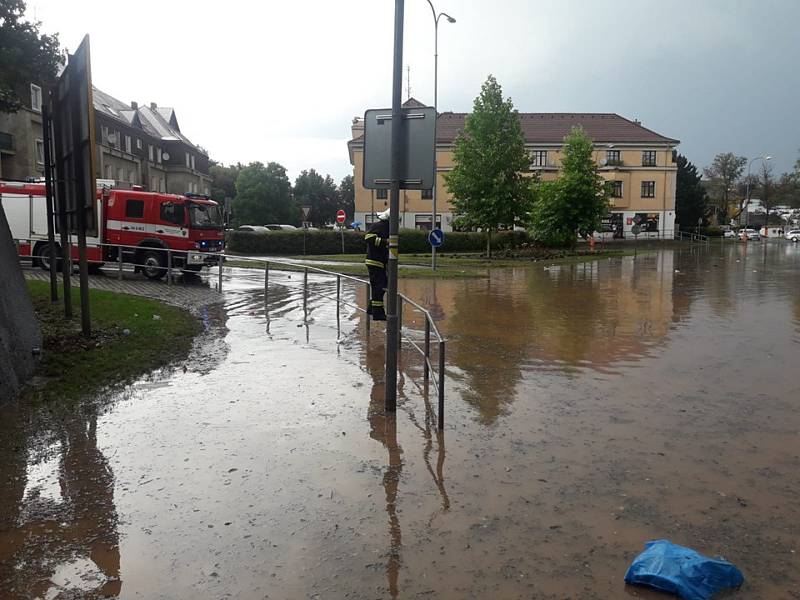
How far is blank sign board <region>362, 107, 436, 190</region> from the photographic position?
19.2ft

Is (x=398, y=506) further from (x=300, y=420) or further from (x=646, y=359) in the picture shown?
(x=646, y=359)

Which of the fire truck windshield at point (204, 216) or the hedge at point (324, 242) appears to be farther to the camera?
the hedge at point (324, 242)

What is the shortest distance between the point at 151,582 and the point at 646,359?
7.21 metres

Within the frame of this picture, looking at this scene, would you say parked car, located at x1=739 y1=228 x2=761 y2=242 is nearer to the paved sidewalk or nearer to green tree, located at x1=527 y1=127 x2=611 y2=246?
green tree, located at x1=527 y1=127 x2=611 y2=246

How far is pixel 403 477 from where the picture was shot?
Answer: 4.73 metres

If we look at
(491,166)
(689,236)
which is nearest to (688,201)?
(689,236)

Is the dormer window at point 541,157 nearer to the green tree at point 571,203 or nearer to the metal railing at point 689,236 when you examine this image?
the metal railing at point 689,236

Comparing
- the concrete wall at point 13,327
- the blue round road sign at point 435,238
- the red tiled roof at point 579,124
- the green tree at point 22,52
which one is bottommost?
the concrete wall at point 13,327

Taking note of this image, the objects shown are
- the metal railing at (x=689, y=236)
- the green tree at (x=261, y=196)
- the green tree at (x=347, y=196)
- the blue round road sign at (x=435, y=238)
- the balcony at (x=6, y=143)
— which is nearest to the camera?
the blue round road sign at (x=435, y=238)

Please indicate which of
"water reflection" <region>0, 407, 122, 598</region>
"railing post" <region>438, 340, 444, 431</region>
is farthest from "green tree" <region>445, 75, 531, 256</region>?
"water reflection" <region>0, 407, 122, 598</region>

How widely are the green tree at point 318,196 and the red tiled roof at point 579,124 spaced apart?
112 feet

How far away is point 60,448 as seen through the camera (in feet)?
17.4

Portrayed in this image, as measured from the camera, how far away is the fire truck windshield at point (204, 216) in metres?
19.5

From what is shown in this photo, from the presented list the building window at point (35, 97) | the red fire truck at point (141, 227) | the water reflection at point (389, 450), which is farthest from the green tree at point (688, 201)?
the water reflection at point (389, 450)
